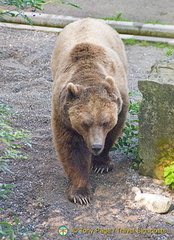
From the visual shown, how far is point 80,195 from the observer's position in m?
5.13

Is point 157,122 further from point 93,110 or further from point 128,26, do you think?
point 128,26

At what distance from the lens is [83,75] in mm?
5039

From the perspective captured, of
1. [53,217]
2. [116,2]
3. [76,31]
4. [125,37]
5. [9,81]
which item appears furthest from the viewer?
[116,2]

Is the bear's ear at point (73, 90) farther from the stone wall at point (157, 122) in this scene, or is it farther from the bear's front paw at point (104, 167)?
the bear's front paw at point (104, 167)

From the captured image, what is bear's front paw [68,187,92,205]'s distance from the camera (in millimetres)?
5129

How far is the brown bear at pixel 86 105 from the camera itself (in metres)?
4.73

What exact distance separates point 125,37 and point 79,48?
5.25m

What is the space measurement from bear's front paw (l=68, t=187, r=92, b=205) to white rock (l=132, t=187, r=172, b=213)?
1.83 ft

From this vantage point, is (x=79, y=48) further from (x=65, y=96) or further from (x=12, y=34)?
(x=12, y=34)

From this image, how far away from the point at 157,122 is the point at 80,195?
1.21 meters

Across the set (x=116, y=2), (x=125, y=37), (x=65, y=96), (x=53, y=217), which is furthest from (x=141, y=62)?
(x=53, y=217)

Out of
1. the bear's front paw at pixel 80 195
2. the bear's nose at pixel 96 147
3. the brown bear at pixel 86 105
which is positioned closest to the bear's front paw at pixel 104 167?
the brown bear at pixel 86 105

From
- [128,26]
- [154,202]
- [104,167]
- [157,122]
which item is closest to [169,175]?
[154,202]

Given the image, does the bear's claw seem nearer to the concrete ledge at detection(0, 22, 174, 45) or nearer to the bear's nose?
the bear's nose
